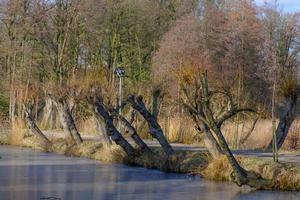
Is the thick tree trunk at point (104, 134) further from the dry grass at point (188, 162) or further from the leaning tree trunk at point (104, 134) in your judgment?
the dry grass at point (188, 162)

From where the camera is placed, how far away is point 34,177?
52.1ft

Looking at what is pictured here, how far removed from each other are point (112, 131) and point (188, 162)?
3523 mm

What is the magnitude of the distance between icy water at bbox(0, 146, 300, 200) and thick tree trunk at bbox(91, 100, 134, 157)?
89cm

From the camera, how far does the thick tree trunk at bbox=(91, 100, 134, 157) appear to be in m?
19.7

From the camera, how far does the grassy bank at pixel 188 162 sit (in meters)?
14.1

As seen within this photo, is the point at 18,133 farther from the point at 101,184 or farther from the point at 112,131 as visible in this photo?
the point at 101,184

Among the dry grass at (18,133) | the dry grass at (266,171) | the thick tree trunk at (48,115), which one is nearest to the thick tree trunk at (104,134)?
the dry grass at (266,171)

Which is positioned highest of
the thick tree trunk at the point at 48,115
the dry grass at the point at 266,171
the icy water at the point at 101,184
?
the thick tree trunk at the point at 48,115

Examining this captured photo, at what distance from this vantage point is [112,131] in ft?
65.5

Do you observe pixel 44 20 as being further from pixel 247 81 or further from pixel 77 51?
pixel 247 81

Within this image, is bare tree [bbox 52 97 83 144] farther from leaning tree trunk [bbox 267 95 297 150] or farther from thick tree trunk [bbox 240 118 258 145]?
leaning tree trunk [bbox 267 95 297 150]

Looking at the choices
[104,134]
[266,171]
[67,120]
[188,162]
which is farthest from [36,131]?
[266,171]

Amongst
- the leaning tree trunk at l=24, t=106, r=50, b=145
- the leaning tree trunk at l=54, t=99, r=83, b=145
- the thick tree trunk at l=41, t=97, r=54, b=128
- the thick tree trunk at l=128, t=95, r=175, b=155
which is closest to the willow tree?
the thick tree trunk at l=128, t=95, r=175, b=155

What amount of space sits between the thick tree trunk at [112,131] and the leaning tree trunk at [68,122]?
2422 millimetres
